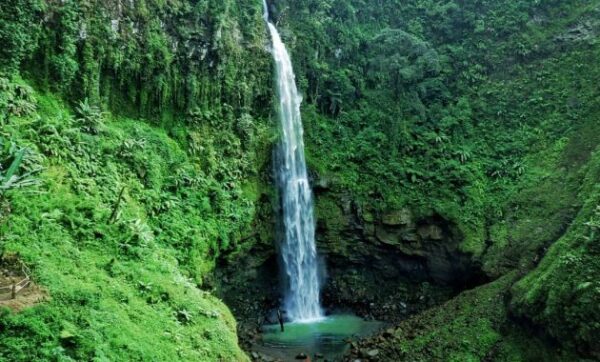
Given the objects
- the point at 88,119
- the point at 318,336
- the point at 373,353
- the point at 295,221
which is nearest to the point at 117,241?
the point at 88,119

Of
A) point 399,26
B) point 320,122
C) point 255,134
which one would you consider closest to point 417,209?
point 320,122

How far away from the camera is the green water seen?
1806 cm

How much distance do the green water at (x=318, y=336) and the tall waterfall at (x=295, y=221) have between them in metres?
1.24

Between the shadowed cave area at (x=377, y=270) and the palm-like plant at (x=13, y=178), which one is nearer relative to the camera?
the palm-like plant at (x=13, y=178)

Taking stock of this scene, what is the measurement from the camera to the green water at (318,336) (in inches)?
711

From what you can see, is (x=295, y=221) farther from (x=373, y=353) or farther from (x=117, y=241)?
(x=117, y=241)

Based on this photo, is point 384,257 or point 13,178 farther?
point 384,257

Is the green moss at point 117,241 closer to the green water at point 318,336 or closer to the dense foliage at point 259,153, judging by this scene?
the dense foliage at point 259,153

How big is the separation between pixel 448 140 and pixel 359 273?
854 centimetres

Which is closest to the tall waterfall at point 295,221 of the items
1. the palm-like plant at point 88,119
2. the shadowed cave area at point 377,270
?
the shadowed cave area at point 377,270

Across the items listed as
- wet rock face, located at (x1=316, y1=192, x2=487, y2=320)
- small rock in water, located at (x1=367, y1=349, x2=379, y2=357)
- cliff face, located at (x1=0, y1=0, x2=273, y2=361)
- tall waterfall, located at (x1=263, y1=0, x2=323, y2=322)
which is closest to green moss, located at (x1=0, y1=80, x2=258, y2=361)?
cliff face, located at (x1=0, y1=0, x2=273, y2=361)

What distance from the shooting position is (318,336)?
19828 millimetres

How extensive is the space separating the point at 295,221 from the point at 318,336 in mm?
5581

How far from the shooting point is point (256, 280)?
22688mm
